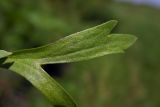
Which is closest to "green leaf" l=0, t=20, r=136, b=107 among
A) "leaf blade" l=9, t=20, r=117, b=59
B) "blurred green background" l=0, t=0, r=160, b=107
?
"leaf blade" l=9, t=20, r=117, b=59

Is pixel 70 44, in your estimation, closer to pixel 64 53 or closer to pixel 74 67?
pixel 64 53

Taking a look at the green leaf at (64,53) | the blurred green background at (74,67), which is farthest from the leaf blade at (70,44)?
the blurred green background at (74,67)

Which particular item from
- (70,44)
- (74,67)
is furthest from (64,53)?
(74,67)

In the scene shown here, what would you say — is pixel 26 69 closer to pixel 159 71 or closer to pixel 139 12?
pixel 159 71

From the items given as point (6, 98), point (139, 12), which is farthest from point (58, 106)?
point (139, 12)

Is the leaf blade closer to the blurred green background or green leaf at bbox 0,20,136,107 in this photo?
green leaf at bbox 0,20,136,107

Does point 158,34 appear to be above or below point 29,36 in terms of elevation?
below
